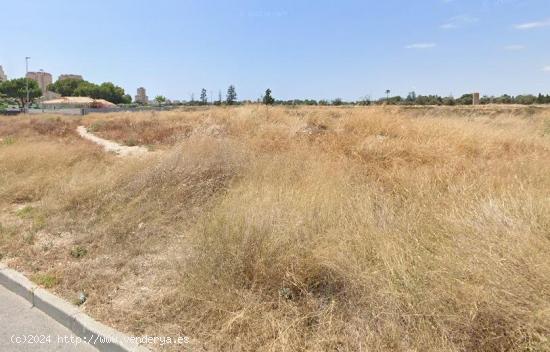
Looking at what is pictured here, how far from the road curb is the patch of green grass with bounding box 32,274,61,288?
61 mm

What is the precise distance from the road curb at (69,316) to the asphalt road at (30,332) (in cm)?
5

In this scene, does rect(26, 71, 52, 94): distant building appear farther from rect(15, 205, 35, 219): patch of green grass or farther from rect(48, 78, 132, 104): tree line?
rect(15, 205, 35, 219): patch of green grass

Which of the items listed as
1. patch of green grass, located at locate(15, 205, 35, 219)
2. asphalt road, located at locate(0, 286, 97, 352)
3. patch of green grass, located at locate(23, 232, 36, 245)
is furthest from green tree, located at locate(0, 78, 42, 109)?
asphalt road, located at locate(0, 286, 97, 352)

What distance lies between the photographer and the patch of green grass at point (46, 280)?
3.77m

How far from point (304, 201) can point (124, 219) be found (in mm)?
2735

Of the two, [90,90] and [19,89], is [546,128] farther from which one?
[90,90]

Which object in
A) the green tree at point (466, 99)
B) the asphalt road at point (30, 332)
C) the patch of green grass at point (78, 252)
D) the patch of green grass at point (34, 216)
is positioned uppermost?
the green tree at point (466, 99)

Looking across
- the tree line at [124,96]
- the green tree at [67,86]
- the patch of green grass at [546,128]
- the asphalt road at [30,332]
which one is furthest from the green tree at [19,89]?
the asphalt road at [30,332]

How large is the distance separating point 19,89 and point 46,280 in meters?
95.9

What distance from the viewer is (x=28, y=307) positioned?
3.58m

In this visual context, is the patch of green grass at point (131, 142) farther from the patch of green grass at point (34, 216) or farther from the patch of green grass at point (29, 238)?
the patch of green grass at point (29, 238)

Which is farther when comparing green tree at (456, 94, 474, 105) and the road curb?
green tree at (456, 94, 474, 105)

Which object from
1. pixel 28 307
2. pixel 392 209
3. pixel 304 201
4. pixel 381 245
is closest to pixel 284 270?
pixel 381 245

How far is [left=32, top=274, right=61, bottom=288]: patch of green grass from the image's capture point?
12.4ft
